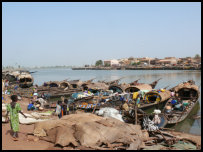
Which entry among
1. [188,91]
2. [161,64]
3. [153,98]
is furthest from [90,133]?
[161,64]

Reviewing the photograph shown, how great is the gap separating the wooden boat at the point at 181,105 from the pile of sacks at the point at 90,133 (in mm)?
3977

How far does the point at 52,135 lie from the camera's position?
5.14 meters

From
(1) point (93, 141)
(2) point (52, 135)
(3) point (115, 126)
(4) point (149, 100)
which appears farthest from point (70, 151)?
(4) point (149, 100)

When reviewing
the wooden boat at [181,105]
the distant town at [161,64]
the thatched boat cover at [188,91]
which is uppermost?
the distant town at [161,64]

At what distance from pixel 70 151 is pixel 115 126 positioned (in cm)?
136

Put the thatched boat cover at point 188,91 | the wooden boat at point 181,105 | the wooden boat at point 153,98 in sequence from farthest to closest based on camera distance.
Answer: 1. the thatched boat cover at point 188,91
2. the wooden boat at point 153,98
3. the wooden boat at point 181,105

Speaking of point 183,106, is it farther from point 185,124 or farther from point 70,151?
point 70,151

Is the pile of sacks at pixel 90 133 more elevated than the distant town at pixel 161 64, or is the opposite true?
the distant town at pixel 161 64

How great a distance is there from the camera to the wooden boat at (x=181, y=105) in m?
9.09

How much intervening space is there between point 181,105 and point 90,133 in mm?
7890

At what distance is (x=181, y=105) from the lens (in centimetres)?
1098

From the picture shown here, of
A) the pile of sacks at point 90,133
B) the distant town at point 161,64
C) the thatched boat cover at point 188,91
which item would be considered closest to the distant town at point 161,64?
the distant town at point 161,64

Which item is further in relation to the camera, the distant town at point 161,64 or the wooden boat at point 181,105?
the distant town at point 161,64

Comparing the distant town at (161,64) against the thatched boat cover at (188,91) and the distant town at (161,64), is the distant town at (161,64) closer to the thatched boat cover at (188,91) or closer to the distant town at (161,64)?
the distant town at (161,64)
